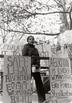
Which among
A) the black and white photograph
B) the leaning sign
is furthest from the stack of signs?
the leaning sign

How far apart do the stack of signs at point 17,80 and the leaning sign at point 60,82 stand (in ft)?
1.26

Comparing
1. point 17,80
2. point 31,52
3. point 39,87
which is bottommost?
point 39,87

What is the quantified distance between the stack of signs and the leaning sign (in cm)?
38

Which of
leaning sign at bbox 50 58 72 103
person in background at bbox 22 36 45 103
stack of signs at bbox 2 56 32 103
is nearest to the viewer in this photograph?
stack of signs at bbox 2 56 32 103

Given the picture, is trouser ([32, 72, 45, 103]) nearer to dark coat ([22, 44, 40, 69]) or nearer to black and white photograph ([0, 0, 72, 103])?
black and white photograph ([0, 0, 72, 103])

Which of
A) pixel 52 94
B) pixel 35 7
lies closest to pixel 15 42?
pixel 35 7

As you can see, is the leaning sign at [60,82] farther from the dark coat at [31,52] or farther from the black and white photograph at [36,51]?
the dark coat at [31,52]

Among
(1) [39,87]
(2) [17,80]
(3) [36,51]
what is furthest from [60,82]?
(2) [17,80]

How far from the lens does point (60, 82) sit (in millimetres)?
→ 3082

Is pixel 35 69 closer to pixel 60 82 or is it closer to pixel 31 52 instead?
pixel 31 52

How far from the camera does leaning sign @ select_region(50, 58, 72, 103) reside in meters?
3.04

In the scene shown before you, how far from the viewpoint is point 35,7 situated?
3.68 meters

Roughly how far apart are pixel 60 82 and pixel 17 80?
0.64 meters

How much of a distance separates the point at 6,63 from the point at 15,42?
0.76 m
